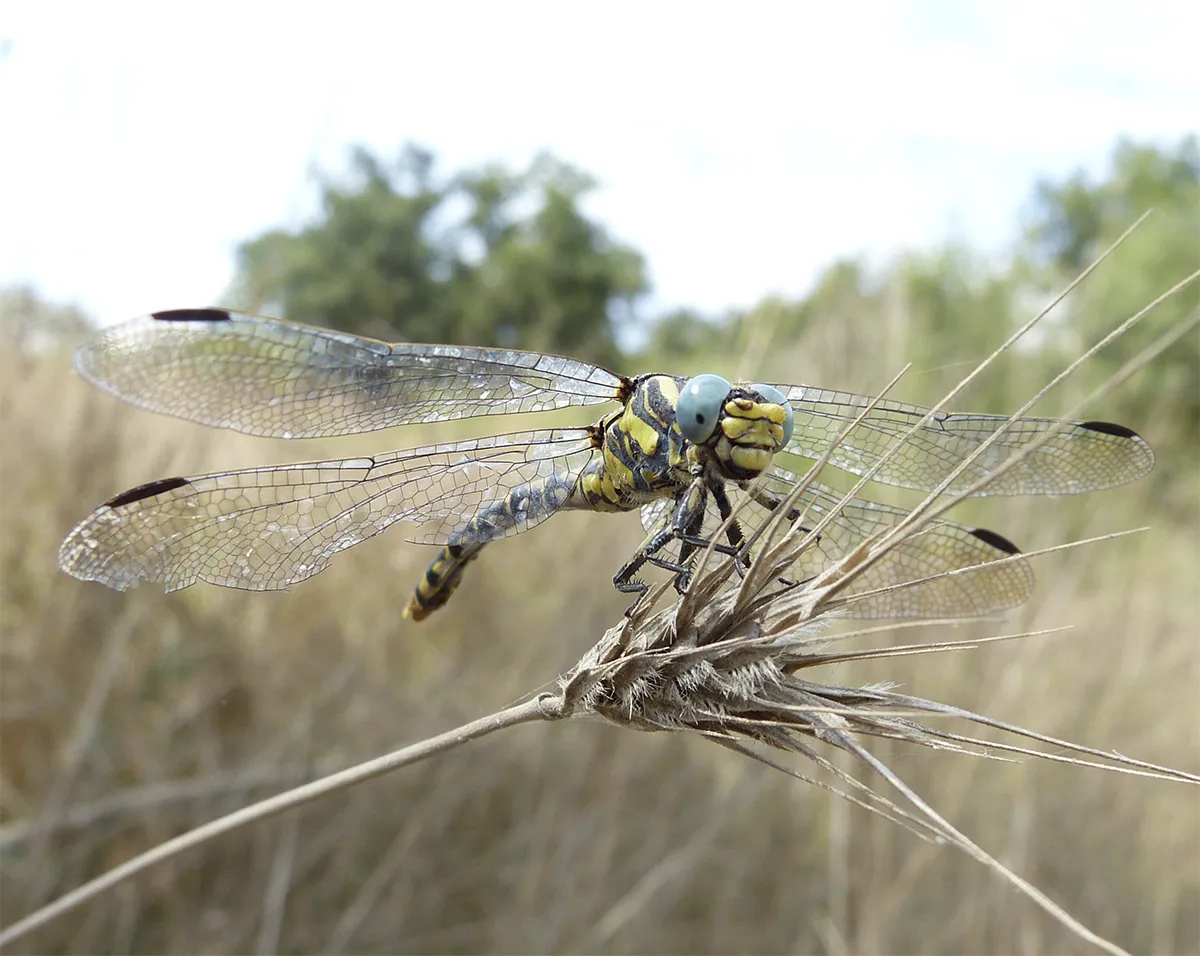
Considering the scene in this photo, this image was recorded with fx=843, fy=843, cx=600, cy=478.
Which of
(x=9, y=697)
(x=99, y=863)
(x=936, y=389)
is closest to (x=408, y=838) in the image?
(x=99, y=863)

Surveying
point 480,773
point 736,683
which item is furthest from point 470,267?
point 736,683

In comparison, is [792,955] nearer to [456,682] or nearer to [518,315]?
[456,682]

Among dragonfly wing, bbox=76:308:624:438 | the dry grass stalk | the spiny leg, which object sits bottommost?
the dry grass stalk

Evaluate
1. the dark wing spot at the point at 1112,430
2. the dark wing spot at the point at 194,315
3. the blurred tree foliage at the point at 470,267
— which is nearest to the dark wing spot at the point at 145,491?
the dark wing spot at the point at 194,315

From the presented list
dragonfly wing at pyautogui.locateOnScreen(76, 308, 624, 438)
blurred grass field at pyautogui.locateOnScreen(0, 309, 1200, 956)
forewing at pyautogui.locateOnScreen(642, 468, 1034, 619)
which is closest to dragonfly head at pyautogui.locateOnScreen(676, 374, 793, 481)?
forewing at pyautogui.locateOnScreen(642, 468, 1034, 619)

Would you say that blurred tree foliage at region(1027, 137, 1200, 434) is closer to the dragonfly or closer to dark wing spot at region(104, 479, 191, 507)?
the dragonfly

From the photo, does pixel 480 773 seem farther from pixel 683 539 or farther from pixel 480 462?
pixel 683 539

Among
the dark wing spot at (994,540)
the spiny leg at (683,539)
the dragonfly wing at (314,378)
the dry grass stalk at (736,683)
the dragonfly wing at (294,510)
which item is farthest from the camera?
the dark wing spot at (994,540)

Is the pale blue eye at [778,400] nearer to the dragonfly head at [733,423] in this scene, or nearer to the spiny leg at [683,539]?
the dragonfly head at [733,423]
